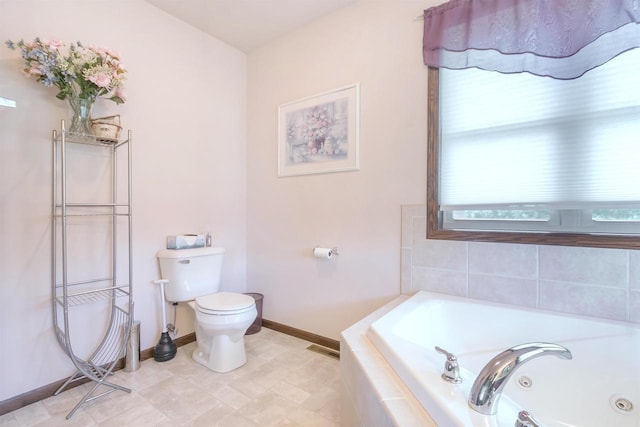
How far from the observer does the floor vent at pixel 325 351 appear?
2.02 meters

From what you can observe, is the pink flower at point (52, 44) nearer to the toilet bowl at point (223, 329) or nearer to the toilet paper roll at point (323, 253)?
the toilet bowl at point (223, 329)

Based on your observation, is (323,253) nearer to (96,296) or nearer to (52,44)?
(96,296)

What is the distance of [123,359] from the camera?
72.2 inches

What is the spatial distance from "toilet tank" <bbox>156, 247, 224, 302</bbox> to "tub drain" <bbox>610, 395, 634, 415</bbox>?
2251mm

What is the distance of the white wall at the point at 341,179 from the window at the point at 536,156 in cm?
18

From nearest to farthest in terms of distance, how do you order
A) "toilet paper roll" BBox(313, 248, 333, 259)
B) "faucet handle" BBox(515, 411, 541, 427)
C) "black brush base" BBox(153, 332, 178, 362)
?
"faucet handle" BBox(515, 411, 541, 427) < "black brush base" BBox(153, 332, 178, 362) < "toilet paper roll" BBox(313, 248, 333, 259)

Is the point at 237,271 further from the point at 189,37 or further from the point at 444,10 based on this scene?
the point at 444,10

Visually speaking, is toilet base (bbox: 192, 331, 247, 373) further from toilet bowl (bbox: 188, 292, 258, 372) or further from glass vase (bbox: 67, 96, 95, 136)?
glass vase (bbox: 67, 96, 95, 136)

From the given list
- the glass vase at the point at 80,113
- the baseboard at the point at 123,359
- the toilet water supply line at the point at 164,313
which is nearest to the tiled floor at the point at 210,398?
the baseboard at the point at 123,359

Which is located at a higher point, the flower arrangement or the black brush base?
the flower arrangement

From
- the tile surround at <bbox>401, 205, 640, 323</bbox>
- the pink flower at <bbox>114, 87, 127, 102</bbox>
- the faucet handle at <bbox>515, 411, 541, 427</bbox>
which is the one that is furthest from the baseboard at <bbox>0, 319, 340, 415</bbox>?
the pink flower at <bbox>114, 87, 127, 102</bbox>

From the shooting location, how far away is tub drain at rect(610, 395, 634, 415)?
3.46ft

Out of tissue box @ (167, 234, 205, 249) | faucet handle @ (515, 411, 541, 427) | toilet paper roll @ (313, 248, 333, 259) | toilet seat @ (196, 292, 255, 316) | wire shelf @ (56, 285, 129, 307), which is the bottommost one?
toilet seat @ (196, 292, 255, 316)

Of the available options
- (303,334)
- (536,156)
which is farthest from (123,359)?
(536,156)
